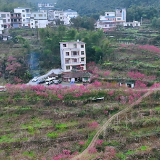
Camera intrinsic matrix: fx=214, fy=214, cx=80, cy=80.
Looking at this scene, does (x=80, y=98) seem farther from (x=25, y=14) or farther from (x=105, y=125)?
(x=25, y=14)

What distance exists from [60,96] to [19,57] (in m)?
13.6

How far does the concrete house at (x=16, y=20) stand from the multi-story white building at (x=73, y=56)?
23743 millimetres

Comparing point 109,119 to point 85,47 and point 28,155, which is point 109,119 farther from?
point 85,47

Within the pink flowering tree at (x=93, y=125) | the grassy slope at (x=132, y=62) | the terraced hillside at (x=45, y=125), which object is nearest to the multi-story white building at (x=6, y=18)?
the grassy slope at (x=132, y=62)

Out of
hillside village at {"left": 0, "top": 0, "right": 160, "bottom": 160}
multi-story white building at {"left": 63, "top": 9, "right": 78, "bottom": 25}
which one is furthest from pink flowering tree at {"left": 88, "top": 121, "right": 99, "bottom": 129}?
multi-story white building at {"left": 63, "top": 9, "right": 78, "bottom": 25}

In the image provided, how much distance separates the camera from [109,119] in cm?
2086

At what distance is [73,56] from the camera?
3059 cm

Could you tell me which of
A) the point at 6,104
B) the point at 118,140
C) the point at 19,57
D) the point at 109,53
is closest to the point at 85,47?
the point at 109,53

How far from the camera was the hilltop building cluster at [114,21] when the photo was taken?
49.7m

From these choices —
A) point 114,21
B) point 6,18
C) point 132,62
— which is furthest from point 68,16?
point 132,62

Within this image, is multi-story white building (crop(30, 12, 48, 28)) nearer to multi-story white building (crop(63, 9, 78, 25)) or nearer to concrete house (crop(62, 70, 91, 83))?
multi-story white building (crop(63, 9, 78, 25))

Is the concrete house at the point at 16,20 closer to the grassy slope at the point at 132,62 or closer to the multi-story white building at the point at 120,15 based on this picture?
the multi-story white building at the point at 120,15

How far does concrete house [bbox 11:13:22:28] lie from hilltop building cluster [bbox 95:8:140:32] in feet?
59.7

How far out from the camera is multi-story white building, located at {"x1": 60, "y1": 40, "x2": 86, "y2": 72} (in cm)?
3039
